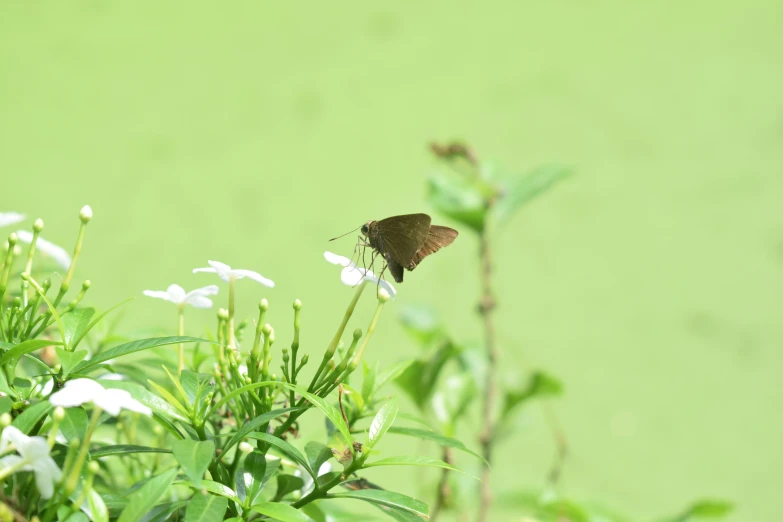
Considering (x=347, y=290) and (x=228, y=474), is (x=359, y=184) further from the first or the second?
(x=228, y=474)

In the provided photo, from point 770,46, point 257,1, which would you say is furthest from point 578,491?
point 257,1

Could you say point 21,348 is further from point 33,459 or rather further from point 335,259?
point 335,259

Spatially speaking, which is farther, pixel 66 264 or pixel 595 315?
pixel 595 315

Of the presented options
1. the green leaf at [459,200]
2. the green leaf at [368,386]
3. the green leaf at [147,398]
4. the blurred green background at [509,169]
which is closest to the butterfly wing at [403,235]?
the green leaf at [368,386]

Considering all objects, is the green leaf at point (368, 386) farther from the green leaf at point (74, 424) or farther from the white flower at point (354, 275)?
the green leaf at point (74, 424)

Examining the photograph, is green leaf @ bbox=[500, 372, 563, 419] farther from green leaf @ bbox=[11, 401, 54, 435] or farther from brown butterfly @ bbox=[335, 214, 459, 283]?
green leaf @ bbox=[11, 401, 54, 435]

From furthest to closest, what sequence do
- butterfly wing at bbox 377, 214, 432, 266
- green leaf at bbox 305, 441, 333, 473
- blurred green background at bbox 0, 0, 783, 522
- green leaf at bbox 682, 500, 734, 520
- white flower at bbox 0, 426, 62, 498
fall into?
1. blurred green background at bbox 0, 0, 783, 522
2. green leaf at bbox 682, 500, 734, 520
3. butterfly wing at bbox 377, 214, 432, 266
4. green leaf at bbox 305, 441, 333, 473
5. white flower at bbox 0, 426, 62, 498

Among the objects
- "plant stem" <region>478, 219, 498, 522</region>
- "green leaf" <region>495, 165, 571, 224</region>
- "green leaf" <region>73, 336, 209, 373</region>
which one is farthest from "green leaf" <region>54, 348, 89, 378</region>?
"green leaf" <region>495, 165, 571, 224</region>
